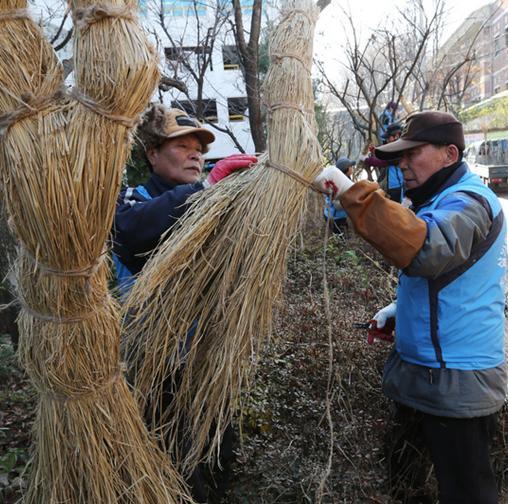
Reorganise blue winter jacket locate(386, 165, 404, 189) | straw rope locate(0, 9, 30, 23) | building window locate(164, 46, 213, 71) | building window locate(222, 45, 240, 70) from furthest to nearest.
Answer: building window locate(164, 46, 213, 71), building window locate(222, 45, 240, 70), blue winter jacket locate(386, 165, 404, 189), straw rope locate(0, 9, 30, 23)

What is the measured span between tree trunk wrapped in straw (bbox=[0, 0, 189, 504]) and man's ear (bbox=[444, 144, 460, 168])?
1.15m

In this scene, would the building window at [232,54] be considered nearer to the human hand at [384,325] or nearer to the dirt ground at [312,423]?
the dirt ground at [312,423]

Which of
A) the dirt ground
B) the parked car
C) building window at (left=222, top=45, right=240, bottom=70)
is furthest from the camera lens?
the parked car

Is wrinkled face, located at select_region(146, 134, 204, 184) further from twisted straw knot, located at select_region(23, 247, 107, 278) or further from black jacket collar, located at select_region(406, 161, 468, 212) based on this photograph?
black jacket collar, located at select_region(406, 161, 468, 212)

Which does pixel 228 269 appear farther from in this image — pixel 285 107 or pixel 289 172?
pixel 285 107

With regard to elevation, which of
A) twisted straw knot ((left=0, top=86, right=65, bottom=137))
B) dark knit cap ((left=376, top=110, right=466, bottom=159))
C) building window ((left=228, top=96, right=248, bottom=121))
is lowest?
dark knit cap ((left=376, top=110, right=466, bottom=159))

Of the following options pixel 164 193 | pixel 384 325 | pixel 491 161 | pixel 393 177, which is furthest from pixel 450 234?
pixel 491 161

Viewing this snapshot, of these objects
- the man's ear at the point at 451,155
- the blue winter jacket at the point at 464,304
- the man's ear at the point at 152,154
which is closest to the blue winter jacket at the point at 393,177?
the man's ear at the point at 451,155

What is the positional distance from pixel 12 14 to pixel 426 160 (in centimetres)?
143

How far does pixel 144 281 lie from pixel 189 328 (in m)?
0.22

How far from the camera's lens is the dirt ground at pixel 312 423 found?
83.9 inches

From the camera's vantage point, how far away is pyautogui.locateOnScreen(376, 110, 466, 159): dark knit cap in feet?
6.18

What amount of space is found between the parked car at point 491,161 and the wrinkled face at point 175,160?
13.1 meters

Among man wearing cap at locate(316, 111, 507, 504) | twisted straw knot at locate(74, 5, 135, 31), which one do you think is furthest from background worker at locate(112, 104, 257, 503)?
twisted straw knot at locate(74, 5, 135, 31)
